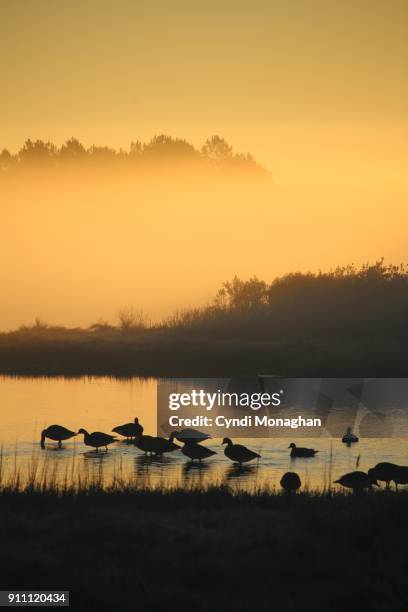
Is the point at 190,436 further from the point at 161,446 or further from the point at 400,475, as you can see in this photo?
the point at 400,475

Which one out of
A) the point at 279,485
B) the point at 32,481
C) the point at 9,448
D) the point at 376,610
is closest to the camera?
the point at 376,610

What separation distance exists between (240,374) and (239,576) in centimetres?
3904

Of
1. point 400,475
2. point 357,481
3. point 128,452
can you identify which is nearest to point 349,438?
point 128,452

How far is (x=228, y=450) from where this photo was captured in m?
23.1

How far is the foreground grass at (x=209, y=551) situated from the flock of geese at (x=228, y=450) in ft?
7.00

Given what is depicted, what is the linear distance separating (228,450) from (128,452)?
3.99 m

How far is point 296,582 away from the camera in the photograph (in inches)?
467

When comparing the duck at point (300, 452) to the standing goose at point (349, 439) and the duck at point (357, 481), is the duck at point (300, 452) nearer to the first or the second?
the standing goose at point (349, 439)

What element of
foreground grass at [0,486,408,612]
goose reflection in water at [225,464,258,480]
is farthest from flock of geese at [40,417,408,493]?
foreground grass at [0,486,408,612]

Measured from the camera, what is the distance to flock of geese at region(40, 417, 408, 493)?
1867 centimetres

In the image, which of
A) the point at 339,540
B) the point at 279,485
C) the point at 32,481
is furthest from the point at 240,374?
the point at 339,540

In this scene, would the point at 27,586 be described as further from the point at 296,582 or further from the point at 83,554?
the point at 296,582

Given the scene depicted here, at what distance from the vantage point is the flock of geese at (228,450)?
18672 millimetres

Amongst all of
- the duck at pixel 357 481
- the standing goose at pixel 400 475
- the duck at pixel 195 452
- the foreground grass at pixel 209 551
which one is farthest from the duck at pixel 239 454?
the foreground grass at pixel 209 551
